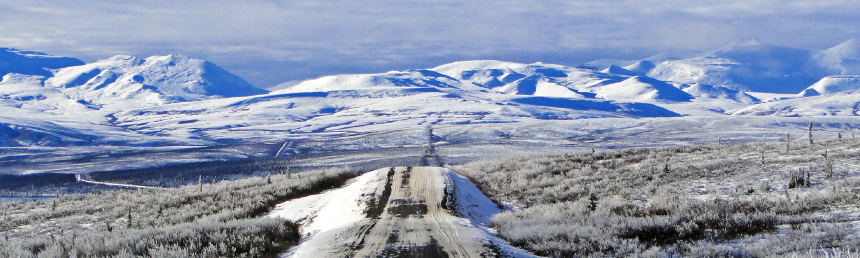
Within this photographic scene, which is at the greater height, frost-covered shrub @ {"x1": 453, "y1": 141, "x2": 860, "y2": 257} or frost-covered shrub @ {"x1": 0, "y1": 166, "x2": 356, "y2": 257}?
frost-covered shrub @ {"x1": 453, "y1": 141, "x2": 860, "y2": 257}

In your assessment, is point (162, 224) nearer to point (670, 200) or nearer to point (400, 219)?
point (400, 219)

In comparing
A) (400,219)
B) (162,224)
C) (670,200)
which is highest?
(670,200)

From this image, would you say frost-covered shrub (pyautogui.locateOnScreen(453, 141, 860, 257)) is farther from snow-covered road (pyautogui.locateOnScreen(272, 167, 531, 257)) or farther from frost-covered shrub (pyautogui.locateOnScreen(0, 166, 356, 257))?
frost-covered shrub (pyautogui.locateOnScreen(0, 166, 356, 257))

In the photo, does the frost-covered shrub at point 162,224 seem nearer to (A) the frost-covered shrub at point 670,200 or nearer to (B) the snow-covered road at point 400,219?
(B) the snow-covered road at point 400,219

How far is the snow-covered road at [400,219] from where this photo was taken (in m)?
11.2

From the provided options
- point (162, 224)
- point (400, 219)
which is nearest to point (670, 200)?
point (400, 219)

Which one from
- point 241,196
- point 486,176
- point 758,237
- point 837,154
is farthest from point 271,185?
point 837,154

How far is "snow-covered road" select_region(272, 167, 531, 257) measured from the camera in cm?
1120

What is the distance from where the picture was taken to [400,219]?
15008 millimetres

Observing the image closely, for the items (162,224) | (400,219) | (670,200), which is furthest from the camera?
(162,224)

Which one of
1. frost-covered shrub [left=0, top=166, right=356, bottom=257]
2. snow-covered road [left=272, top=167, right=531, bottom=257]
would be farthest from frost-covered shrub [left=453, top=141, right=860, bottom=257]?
frost-covered shrub [left=0, top=166, right=356, bottom=257]

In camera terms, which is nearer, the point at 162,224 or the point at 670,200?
the point at 670,200

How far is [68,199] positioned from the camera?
96.0 ft

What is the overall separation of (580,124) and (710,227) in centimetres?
19021
